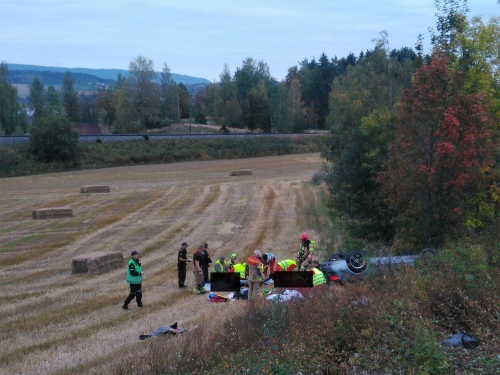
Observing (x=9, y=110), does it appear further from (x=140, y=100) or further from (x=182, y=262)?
(x=182, y=262)

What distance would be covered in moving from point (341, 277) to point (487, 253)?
3.42 m

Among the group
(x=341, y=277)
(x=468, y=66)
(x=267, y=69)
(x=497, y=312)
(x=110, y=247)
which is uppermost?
(x=267, y=69)

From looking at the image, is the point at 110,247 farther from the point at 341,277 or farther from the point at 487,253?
the point at 487,253

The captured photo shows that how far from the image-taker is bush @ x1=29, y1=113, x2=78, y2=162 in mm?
60812

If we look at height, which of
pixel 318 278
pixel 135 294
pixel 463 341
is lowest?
pixel 135 294

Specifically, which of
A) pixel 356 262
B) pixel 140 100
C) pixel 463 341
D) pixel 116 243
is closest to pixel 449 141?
pixel 356 262

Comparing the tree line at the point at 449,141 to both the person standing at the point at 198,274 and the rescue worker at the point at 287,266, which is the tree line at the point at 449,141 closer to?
the rescue worker at the point at 287,266

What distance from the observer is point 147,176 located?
50.3 metres

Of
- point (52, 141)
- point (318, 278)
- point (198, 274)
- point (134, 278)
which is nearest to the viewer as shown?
point (318, 278)

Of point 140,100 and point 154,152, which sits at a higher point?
point 140,100

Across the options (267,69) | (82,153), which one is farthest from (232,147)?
(267,69)

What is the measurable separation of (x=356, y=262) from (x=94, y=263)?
910cm

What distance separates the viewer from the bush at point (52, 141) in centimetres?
6081

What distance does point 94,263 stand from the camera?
18875 millimetres
